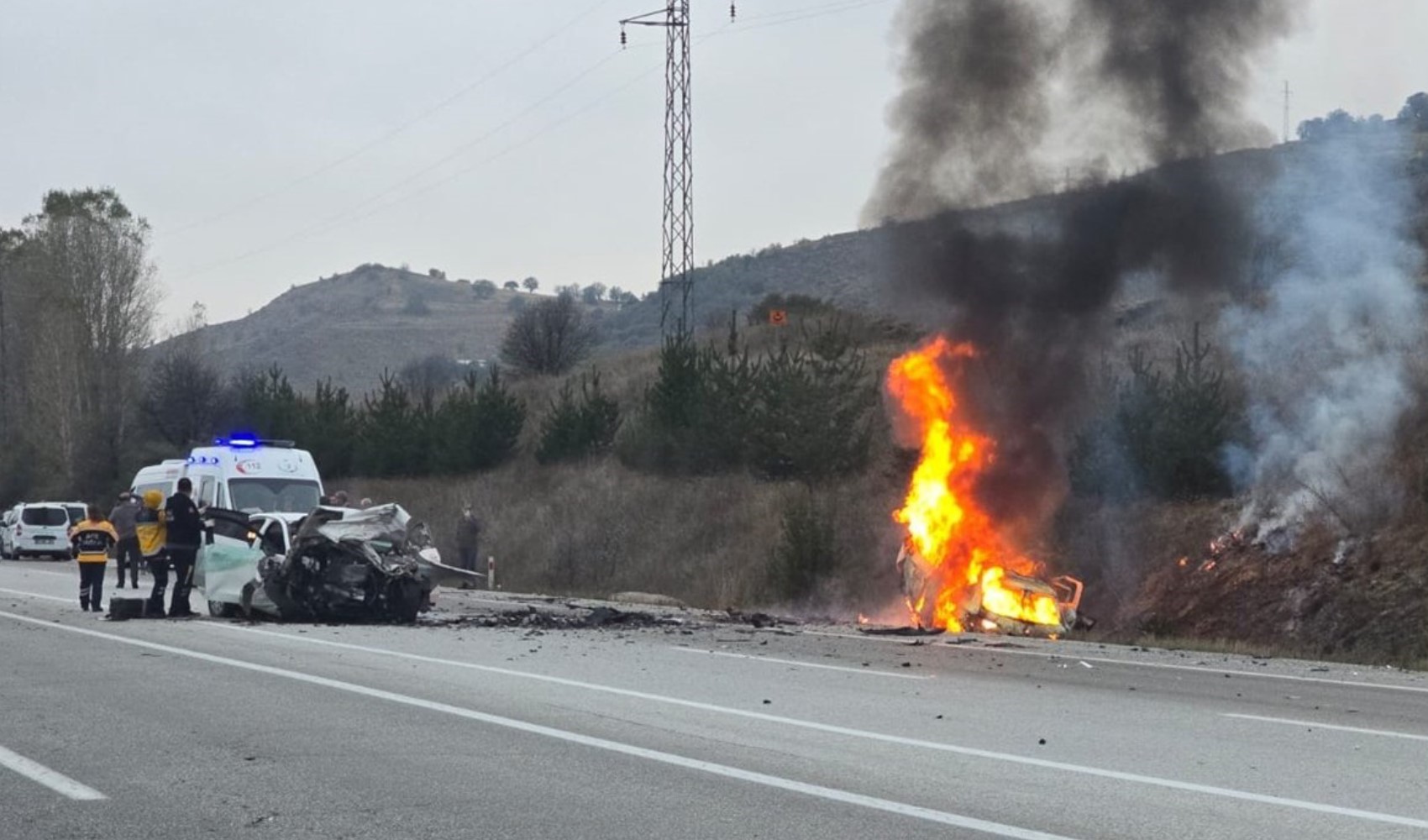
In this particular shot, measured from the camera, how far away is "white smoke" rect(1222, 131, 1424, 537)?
22953 mm

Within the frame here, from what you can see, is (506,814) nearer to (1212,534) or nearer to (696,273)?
(1212,534)

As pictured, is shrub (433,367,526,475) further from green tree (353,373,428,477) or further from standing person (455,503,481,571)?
standing person (455,503,481,571)

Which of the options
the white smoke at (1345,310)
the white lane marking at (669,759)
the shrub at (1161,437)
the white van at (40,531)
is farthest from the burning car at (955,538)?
the white van at (40,531)

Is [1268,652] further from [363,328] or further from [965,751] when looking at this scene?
[363,328]

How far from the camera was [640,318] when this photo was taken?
117875 millimetres

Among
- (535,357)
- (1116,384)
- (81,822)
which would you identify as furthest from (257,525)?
(535,357)

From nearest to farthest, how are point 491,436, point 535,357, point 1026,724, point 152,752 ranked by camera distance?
point 152,752, point 1026,724, point 491,436, point 535,357

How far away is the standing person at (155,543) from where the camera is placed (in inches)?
794

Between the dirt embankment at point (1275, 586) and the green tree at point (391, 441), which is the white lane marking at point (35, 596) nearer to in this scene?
the dirt embankment at point (1275, 586)

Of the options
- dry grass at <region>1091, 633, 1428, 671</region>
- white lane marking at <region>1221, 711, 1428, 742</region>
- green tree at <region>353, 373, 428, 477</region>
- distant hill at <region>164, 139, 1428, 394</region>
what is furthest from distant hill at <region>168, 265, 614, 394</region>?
white lane marking at <region>1221, 711, 1428, 742</region>

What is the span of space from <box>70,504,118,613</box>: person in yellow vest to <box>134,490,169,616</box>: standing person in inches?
37.3

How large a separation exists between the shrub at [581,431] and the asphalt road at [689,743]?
3060cm

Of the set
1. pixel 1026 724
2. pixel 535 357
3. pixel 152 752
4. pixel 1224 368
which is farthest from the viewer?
pixel 535 357

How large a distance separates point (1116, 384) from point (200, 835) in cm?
2342
